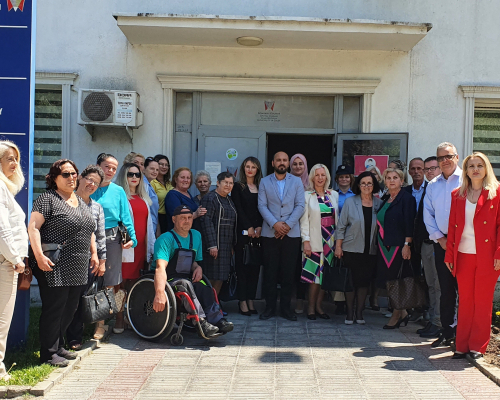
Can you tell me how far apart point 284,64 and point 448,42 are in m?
2.52

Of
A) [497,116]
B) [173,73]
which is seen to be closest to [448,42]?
[497,116]

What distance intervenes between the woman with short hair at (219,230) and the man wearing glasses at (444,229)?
2.36m

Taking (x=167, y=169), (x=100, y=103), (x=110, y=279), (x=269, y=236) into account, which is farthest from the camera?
(x=100, y=103)

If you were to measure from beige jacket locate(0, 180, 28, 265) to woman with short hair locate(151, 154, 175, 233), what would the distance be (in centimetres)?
238

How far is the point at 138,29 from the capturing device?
23.8ft

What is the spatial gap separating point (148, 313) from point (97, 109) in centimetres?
353

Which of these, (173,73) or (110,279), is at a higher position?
(173,73)

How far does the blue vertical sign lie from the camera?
5012 millimetres

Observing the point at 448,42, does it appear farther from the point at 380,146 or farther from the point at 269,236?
the point at 269,236

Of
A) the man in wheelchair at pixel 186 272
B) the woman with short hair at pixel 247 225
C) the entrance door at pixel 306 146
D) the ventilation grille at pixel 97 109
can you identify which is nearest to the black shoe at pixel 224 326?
the man in wheelchair at pixel 186 272

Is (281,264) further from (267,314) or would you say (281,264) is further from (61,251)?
(61,251)

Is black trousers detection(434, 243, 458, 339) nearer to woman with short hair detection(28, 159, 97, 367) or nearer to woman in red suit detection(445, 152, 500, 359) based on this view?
woman in red suit detection(445, 152, 500, 359)

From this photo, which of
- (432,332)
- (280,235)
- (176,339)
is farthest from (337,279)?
(176,339)

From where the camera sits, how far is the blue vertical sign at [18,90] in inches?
197
